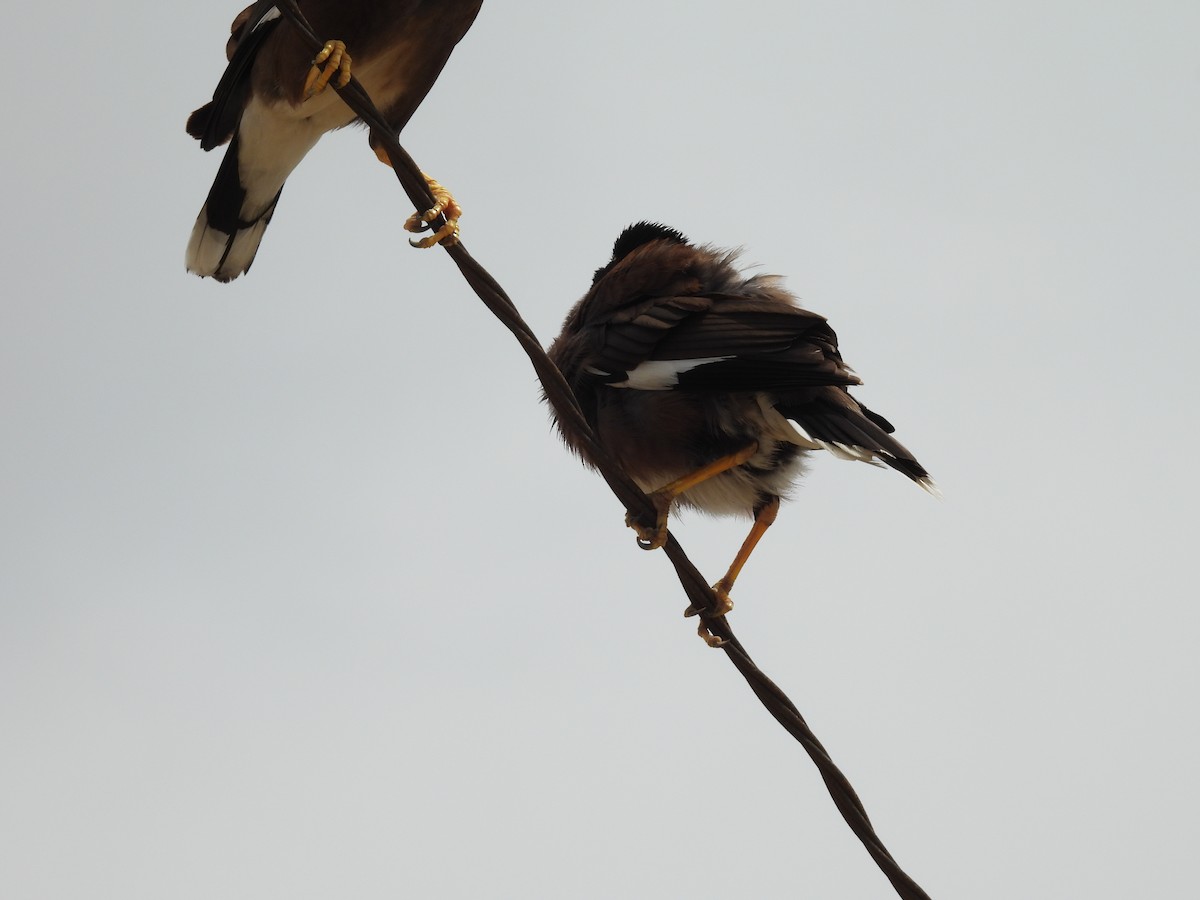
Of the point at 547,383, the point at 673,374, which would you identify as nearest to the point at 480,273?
the point at 547,383

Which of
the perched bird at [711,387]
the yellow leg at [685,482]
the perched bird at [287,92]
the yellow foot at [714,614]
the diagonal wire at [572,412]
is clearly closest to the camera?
the diagonal wire at [572,412]

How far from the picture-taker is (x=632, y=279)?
13.1ft

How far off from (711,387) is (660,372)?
19cm

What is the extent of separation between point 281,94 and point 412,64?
448 mm

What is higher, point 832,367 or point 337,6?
point 337,6

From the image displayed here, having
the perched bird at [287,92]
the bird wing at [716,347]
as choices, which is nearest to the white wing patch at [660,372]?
the bird wing at [716,347]

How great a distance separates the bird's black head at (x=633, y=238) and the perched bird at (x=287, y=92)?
97 centimetres

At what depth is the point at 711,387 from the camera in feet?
11.8

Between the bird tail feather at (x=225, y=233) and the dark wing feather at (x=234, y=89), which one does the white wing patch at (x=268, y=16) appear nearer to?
the dark wing feather at (x=234, y=89)

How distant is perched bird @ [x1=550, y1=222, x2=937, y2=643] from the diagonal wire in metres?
0.56

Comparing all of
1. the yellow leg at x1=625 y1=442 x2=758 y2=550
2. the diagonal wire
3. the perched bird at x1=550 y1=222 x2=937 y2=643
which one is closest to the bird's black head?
the perched bird at x1=550 y1=222 x2=937 y2=643

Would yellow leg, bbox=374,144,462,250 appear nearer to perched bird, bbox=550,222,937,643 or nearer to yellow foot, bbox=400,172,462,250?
yellow foot, bbox=400,172,462,250

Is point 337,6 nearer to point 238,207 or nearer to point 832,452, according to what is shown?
point 238,207

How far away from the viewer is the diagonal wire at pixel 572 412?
2.55 meters
